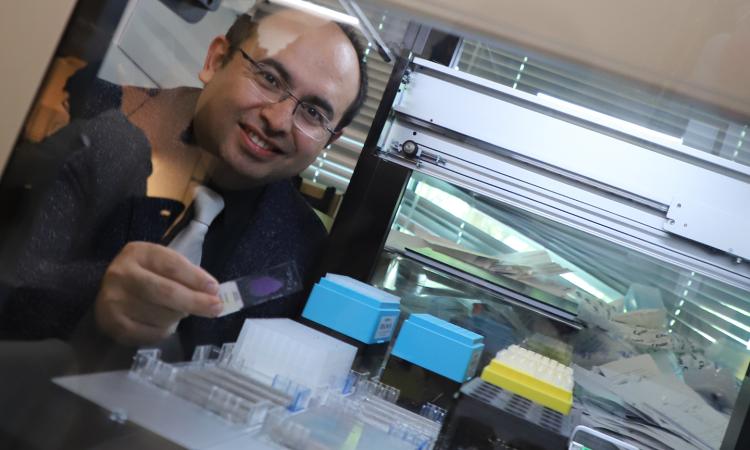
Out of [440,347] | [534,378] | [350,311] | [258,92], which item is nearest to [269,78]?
[258,92]

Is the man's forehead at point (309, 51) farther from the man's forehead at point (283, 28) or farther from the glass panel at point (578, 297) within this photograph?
the glass panel at point (578, 297)

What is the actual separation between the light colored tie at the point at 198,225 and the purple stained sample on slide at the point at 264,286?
0.13 metres

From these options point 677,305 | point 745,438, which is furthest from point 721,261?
point 745,438

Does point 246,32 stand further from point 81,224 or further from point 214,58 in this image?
point 81,224

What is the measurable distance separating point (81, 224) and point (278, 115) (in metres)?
A: 0.38

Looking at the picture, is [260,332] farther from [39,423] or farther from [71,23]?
[71,23]

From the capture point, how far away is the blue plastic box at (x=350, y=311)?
146cm

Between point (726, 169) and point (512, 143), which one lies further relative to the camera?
point (512, 143)

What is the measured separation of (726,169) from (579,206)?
17.8 inches

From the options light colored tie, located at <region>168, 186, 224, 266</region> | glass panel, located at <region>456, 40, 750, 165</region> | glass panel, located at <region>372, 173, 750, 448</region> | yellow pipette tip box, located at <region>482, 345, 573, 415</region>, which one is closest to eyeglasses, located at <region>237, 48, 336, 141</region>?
light colored tie, located at <region>168, 186, 224, 266</region>

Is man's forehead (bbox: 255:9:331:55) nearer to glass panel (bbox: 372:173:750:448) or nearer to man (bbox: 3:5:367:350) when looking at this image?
man (bbox: 3:5:367:350)

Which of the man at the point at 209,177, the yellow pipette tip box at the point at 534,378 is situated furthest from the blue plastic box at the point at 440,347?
the man at the point at 209,177

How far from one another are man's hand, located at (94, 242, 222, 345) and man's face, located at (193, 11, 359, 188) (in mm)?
183

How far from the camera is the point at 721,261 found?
1.50 metres
